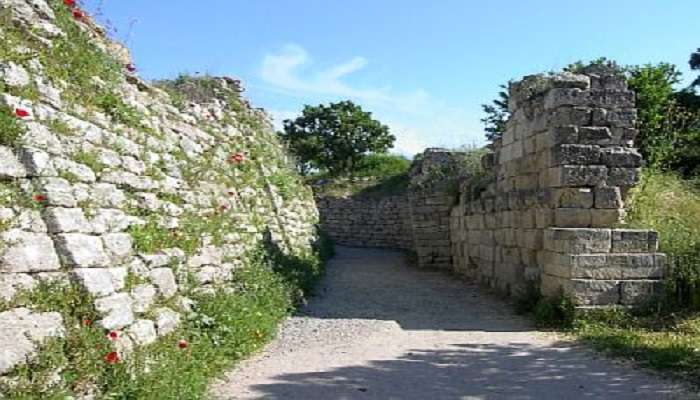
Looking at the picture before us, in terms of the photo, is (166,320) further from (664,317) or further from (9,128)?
(664,317)

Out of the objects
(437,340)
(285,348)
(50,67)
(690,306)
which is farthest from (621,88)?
(50,67)

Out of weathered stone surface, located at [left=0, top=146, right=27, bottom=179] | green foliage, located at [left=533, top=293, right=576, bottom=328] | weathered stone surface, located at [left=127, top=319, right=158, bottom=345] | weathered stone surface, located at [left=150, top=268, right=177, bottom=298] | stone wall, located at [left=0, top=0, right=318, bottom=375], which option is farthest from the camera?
green foliage, located at [left=533, top=293, right=576, bottom=328]

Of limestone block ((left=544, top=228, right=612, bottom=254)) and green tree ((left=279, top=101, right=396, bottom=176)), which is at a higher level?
green tree ((left=279, top=101, right=396, bottom=176))

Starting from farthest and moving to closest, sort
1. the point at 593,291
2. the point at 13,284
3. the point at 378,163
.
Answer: the point at 378,163 → the point at 593,291 → the point at 13,284

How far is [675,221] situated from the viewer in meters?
8.64

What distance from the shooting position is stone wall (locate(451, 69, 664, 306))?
24.7 feet

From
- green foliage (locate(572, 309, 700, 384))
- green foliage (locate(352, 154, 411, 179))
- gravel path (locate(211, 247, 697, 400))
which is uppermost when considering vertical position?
green foliage (locate(352, 154, 411, 179))

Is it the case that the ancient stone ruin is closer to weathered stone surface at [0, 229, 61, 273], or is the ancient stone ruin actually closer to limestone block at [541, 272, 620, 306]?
limestone block at [541, 272, 620, 306]

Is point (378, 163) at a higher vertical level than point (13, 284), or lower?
higher

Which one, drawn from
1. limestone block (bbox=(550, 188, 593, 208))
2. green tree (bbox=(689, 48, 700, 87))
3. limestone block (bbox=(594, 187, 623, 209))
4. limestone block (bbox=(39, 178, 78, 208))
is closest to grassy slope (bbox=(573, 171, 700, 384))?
limestone block (bbox=(594, 187, 623, 209))

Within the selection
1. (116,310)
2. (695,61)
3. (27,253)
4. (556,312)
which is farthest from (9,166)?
(695,61)

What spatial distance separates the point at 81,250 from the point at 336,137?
115ft

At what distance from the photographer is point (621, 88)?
27.4ft

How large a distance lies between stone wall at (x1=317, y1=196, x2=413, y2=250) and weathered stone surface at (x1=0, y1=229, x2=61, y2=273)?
18228 mm
